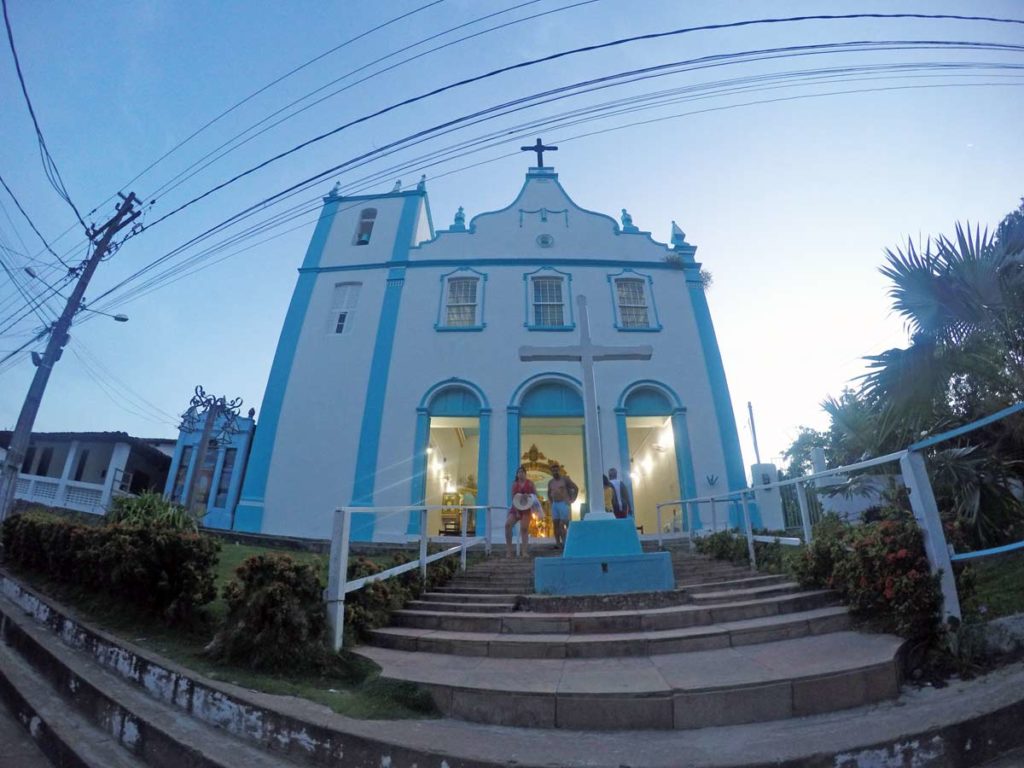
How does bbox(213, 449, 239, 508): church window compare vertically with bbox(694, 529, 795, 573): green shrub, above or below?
above

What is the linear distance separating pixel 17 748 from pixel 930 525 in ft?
21.1

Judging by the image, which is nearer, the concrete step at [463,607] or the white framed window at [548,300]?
the concrete step at [463,607]

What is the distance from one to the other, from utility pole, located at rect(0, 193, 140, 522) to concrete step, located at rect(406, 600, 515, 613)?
355 inches

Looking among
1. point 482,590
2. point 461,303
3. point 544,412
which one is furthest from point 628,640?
point 461,303

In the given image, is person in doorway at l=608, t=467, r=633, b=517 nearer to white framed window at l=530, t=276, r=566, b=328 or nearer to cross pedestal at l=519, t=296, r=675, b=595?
cross pedestal at l=519, t=296, r=675, b=595

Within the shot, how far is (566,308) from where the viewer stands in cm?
1360

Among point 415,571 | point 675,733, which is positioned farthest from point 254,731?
point 415,571

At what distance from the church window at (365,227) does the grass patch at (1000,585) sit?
15.3 m

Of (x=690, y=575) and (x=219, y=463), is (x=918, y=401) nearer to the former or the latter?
(x=690, y=575)

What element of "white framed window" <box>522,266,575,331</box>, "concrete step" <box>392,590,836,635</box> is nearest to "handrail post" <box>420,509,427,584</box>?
"concrete step" <box>392,590,836,635</box>

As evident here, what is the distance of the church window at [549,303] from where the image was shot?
13539 millimetres

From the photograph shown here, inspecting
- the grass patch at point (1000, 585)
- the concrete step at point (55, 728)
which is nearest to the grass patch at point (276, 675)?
the concrete step at point (55, 728)

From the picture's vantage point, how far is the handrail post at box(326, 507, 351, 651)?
3.71 meters

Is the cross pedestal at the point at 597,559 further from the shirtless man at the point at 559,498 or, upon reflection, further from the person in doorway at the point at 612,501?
the person in doorway at the point at 612,501
